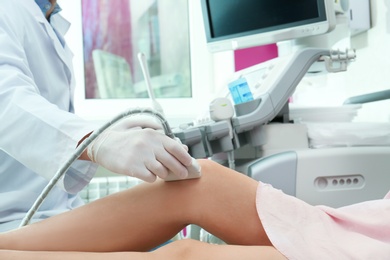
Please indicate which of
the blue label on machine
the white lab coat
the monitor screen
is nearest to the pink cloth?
the white lab coat

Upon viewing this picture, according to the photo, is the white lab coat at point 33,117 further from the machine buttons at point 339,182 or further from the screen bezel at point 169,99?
the screen bezel at point 169,99

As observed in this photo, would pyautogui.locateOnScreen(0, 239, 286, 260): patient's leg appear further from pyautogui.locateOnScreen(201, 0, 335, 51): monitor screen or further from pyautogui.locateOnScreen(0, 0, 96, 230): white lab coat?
pyautogui.locateOnScreen(201, 0, 335, 51): monitor screen

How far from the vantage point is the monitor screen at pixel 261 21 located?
170cm

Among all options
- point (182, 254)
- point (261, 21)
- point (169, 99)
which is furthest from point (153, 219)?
point (169, 99)

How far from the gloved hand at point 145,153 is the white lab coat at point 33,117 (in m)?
0.11

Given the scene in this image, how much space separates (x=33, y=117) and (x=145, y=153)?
0.31 meters

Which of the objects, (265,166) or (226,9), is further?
(226,9)

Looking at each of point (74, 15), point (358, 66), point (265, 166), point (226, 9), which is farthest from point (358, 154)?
point (74, 15)

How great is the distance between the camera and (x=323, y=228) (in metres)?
0.96

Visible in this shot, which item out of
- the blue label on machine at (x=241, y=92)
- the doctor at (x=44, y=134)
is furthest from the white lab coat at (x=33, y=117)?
the blue label on machine at (x=241, y=92)

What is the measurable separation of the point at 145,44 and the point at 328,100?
1481 mm

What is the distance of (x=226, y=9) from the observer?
2057 millimetres

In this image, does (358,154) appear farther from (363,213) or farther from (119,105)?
(119,105)

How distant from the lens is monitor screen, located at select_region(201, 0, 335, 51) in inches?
67.0
